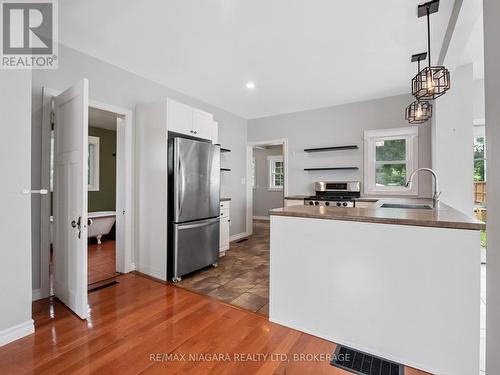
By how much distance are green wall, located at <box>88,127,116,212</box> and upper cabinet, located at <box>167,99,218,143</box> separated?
3.60 m

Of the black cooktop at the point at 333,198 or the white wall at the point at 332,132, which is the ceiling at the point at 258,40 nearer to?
the white wall at the point at 332,132

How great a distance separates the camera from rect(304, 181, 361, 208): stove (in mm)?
4240

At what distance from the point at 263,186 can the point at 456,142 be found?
18.6ft

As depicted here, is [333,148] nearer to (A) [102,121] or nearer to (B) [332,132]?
(B) [332,132]

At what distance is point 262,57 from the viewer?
293cm

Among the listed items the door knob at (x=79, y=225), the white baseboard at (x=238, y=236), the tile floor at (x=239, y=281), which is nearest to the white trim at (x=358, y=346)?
the tile floor at (x=239, y=281)

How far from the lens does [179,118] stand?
3.22 meters

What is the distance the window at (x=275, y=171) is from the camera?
8.17 meters

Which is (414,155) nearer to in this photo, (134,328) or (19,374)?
(134,328)

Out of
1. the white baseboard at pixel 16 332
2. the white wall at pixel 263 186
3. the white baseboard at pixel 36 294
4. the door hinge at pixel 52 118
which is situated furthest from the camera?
the white wall at pixel 263 186

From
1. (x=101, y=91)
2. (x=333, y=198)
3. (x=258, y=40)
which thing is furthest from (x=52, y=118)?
(x=333, y=198)

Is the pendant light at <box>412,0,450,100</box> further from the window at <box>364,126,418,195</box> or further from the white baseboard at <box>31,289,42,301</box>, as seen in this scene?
the white baseboard at <box>31,289,42,301</box>

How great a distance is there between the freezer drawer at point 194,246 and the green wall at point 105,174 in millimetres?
3839

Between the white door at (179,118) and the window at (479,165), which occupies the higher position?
the white door at (179,118)
